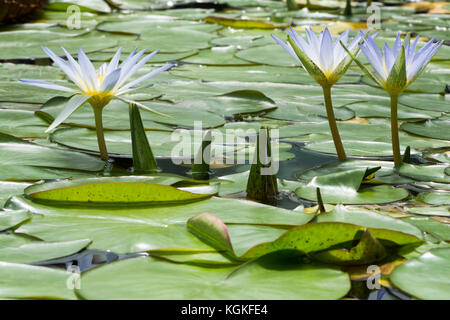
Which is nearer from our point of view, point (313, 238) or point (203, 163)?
point (313, 238)

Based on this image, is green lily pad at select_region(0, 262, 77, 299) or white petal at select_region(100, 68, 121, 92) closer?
green lily pad at select_region(0, 262, 77, 299)

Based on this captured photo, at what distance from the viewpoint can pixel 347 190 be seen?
3.54 feet

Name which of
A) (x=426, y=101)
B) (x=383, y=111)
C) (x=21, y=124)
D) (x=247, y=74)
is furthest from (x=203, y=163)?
(x=247, y=74)

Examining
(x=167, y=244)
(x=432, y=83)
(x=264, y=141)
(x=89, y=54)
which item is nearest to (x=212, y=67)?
(x=89, y=54)

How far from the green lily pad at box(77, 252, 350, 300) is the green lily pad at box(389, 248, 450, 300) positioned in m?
0.07

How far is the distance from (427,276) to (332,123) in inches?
18.8

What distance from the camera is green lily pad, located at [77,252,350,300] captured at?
0.71 metres

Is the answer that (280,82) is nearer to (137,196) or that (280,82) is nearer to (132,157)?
(132,157)

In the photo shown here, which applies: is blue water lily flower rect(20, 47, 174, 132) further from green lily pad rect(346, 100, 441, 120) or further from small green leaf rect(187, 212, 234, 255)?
green lily pad rect(346, 100, 441, 120)

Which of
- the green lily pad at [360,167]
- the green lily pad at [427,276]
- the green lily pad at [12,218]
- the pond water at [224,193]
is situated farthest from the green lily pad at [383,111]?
the green lily pad at [12,218]

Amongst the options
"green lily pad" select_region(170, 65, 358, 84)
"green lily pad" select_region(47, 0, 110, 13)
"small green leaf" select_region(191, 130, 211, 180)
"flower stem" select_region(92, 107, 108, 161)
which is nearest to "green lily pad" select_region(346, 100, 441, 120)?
"green lily pad" select_region(170, 65, 358, 84)

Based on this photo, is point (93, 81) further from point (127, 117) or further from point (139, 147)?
point (127, 117)

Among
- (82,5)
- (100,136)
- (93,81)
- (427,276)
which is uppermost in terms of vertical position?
(82,5)

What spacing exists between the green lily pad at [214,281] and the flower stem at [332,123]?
0.44 m
